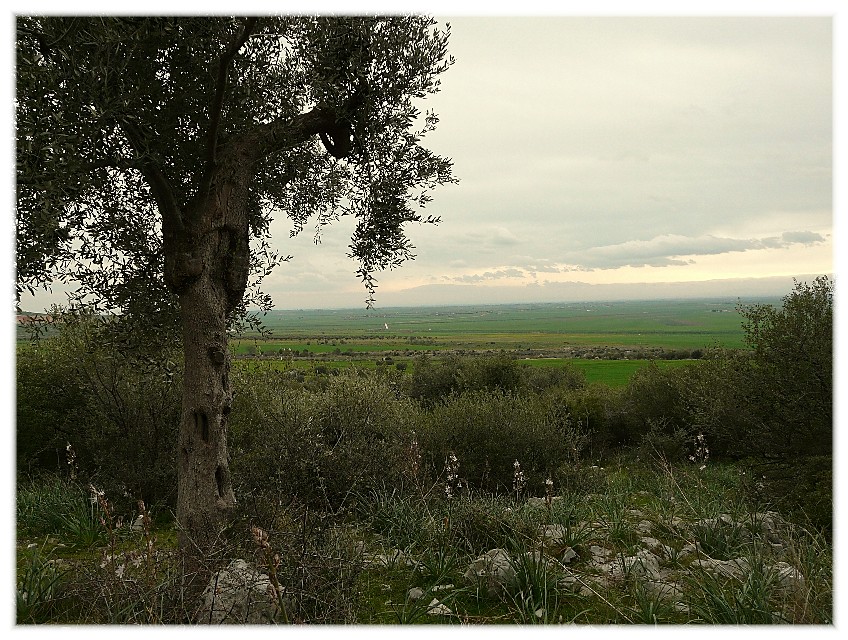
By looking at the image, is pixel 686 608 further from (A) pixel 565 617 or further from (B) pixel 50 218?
(B) pixel 50 218

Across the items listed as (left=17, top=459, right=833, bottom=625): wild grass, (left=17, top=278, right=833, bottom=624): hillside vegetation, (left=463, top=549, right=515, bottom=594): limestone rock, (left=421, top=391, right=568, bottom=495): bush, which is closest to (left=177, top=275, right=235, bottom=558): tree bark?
(left=17, top=278, right=833, bottom=624): hillside vegetation

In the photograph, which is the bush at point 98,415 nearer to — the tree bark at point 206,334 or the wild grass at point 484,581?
the tree bark at point 206,334

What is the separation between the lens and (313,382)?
72.0 ft

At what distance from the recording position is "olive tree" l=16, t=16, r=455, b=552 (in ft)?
20.7

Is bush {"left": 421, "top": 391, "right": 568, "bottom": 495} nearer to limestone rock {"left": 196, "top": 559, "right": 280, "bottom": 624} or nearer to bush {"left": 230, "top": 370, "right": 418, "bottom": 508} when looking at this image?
bush {"left": 230, "top": 370, "right": 418, "bottom": 508}

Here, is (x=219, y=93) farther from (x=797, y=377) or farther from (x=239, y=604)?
(x=797, y=377)

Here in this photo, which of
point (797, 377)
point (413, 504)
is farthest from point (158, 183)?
point (797, 377)

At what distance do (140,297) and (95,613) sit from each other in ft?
17.9

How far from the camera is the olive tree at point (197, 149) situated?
630 cm

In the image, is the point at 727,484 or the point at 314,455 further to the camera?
the point at 727,484

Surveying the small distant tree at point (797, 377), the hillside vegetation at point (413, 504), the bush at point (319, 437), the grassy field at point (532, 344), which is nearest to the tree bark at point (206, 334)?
the hillside vegetation at point (413, 504)
